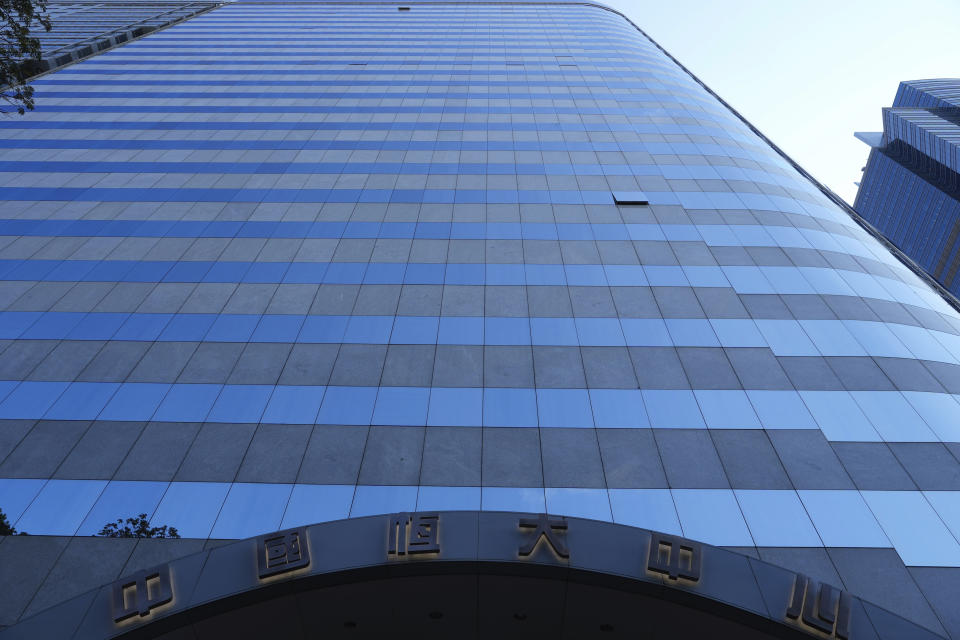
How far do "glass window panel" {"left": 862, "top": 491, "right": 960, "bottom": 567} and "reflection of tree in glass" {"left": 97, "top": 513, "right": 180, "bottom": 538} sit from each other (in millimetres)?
18300

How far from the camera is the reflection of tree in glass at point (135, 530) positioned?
13.0 meters

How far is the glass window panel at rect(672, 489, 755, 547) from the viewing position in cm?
1280

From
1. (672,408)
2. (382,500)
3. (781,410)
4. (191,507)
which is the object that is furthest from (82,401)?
(781,410)

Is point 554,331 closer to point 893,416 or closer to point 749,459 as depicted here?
point 749,459

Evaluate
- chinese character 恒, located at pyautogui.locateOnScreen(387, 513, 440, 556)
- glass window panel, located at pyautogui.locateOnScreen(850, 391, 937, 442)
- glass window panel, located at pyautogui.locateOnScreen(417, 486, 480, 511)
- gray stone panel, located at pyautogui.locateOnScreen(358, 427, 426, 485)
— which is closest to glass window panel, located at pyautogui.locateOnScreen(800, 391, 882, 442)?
glass window panel, located at pyautogui.locateOnScreen(850, 391, 937, 442)

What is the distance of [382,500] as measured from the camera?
13.6 meters

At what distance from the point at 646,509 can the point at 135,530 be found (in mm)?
13380

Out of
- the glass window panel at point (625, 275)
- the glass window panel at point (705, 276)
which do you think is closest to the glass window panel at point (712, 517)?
the glass window panel at point (625, 275)

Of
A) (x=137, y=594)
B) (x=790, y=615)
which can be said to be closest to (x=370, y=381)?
(x=137, y=594)

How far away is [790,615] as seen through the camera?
9.93m

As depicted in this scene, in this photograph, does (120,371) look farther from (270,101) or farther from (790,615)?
(270,101)

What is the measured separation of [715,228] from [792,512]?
14368 millimetres

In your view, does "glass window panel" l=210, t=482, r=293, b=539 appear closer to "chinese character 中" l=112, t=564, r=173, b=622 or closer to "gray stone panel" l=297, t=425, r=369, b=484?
"gray stone panel" l=297, t=425, r=369, b=484

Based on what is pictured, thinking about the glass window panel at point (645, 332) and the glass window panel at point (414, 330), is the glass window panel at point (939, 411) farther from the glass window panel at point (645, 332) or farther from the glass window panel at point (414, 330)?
the glass window panel at point (414, 330)
